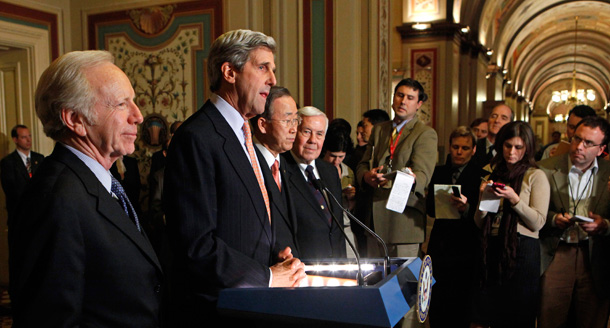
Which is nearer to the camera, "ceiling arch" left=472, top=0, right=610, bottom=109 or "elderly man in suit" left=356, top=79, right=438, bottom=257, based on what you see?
"elderly man in suit" left=356, top=79, right=438, bottom=257

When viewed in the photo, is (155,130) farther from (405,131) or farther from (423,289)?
(423,289)

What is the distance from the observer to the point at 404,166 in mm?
2785

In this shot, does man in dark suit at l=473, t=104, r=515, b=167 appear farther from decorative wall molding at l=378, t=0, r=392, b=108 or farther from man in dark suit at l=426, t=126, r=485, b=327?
decorative wall molding at l=378, t=0, r=392, b=108

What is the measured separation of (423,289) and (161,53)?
4.06 meters

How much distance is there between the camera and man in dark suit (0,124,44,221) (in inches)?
164

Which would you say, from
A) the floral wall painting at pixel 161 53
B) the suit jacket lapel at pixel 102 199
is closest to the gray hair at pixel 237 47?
the suit jacket lapel at pixel 102 199

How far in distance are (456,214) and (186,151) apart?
5.78 ft

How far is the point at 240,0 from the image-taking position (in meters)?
4.23

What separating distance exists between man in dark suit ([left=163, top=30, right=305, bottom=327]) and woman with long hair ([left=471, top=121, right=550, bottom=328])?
143 cm

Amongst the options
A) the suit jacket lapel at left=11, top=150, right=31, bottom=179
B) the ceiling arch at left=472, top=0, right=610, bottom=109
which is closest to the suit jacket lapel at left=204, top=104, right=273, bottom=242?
the suit jacket lapel at left=11, top=150, right=31, bottom=179

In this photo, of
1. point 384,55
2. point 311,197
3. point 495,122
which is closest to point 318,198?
point 311,197

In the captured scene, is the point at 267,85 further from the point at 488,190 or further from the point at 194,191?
the point at 488,190

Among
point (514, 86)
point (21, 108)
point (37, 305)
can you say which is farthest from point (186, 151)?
point (514, 86)

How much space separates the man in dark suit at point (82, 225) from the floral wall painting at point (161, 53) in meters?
3.47
